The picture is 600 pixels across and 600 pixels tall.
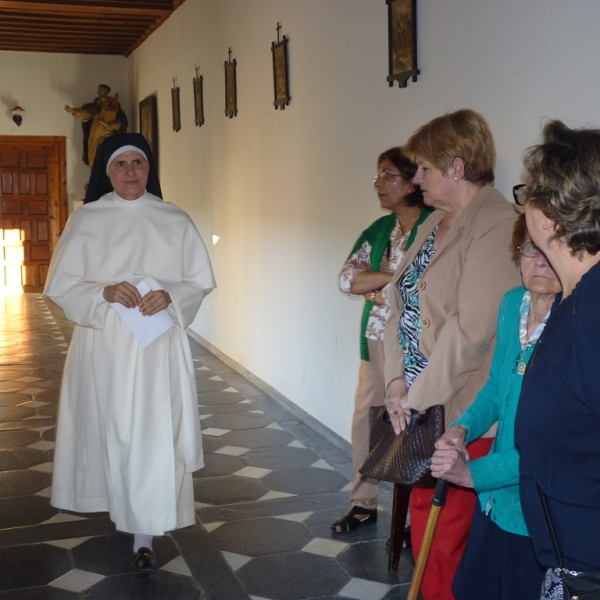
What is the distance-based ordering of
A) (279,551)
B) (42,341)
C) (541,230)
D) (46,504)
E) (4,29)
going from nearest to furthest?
(541,230), (279,551), (46,504), (42,341), (4,29)

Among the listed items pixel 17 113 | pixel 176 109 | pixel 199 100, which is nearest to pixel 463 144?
pixel 199 100

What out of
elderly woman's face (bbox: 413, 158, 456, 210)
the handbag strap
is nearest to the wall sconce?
elderly woman's face (bbox: 413, 158, 456, 210)

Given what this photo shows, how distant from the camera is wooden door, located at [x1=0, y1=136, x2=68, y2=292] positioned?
14.1 meters

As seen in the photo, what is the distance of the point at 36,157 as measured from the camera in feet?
46.4

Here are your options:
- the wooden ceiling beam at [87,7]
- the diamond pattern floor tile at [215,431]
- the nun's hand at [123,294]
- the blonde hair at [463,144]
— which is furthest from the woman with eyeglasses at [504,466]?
the wooden ceiling beam at [87,7]

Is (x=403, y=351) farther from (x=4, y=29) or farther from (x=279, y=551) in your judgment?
(x=4, y=29)

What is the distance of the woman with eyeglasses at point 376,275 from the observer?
3.59 metres

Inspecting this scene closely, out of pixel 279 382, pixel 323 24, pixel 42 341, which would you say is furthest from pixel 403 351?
pixel 42 341

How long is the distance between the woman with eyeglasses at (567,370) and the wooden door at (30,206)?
13412 mm

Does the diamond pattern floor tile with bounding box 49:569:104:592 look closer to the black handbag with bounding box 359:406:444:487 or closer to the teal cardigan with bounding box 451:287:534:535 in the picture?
the black handbag with bounding box 359:406:444:487

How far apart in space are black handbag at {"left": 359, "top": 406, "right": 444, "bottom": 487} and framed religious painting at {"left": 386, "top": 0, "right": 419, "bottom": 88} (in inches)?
83.7

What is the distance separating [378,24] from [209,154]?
4455 mm

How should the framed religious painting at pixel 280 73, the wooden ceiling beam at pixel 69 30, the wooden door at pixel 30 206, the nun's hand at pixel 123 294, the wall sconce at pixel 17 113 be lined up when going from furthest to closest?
the wooden door at pixel 30 206, the wall sconce at pixel 17 113, the wooden ceiling beam at pixel 69 30, the framed religious painting at pixel 280 73, the nun's hand at pixel 123 294

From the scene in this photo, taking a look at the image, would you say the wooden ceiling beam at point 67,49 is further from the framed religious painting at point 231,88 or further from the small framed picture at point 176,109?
the framed religious painting at point 231,88
